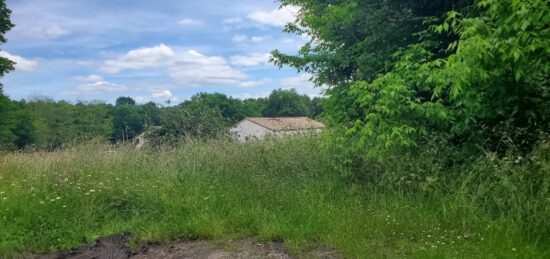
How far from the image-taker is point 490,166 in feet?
16.8

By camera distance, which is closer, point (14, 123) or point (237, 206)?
point (237, 206)

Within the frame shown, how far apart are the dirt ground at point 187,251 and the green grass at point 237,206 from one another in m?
0.15

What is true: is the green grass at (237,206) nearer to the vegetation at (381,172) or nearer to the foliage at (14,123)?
the vegetation at (381,172)

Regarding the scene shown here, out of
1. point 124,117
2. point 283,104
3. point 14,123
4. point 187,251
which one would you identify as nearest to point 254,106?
point 283,104

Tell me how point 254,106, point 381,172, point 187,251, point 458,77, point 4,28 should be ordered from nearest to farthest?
1. point 187,251
2. point 458,77
3. point 381,172
4. point 4,28
5. point 254,106

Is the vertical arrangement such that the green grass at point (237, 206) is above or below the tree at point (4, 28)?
below

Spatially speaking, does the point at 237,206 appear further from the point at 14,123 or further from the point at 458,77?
the point at 14,123

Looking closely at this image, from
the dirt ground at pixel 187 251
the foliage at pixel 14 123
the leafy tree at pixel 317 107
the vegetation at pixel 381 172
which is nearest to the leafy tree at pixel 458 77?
the vegetation at pixel 381 172

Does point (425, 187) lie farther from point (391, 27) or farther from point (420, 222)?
point (391, 27)

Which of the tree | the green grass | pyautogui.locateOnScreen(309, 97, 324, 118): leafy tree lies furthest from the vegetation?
the tree

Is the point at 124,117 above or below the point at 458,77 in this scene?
below

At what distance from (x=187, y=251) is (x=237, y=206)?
114 centimetres

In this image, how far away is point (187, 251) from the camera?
15.9ft

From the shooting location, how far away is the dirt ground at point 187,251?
179 inches
